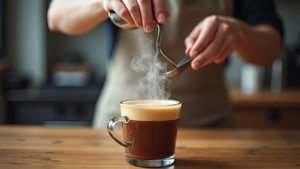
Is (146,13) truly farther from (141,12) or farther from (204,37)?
(204,37)

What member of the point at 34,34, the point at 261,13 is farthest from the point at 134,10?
the point at 34,34

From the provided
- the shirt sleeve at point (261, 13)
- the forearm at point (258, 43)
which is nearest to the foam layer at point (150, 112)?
the forearm at point (258, 43)

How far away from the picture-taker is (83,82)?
9.21ft

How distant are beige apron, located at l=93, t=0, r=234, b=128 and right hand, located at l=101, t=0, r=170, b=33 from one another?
1.76 ft

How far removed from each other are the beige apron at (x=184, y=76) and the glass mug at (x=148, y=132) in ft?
1.76

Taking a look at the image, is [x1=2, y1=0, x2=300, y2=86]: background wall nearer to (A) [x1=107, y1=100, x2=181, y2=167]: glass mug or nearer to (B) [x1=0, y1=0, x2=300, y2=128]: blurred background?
(B) [x1=0, y1=0, x2=300, y2=128]: blurred background

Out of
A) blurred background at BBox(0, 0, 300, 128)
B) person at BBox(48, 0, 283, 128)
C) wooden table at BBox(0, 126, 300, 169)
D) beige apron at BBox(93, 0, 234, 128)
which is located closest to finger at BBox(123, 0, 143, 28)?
wooden table at BBox(0, 126, 300, 169)

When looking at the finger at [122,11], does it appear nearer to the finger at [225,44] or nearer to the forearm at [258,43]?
the finger at [225,44]

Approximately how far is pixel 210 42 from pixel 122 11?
0.30m

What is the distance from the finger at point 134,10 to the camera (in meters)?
0.65

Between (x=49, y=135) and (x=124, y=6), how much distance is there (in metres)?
0.52

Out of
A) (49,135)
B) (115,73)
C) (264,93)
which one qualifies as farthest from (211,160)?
(264,93)

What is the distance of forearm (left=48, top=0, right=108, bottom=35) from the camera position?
93 centimetres

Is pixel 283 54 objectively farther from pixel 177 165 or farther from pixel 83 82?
pixel 177 165
